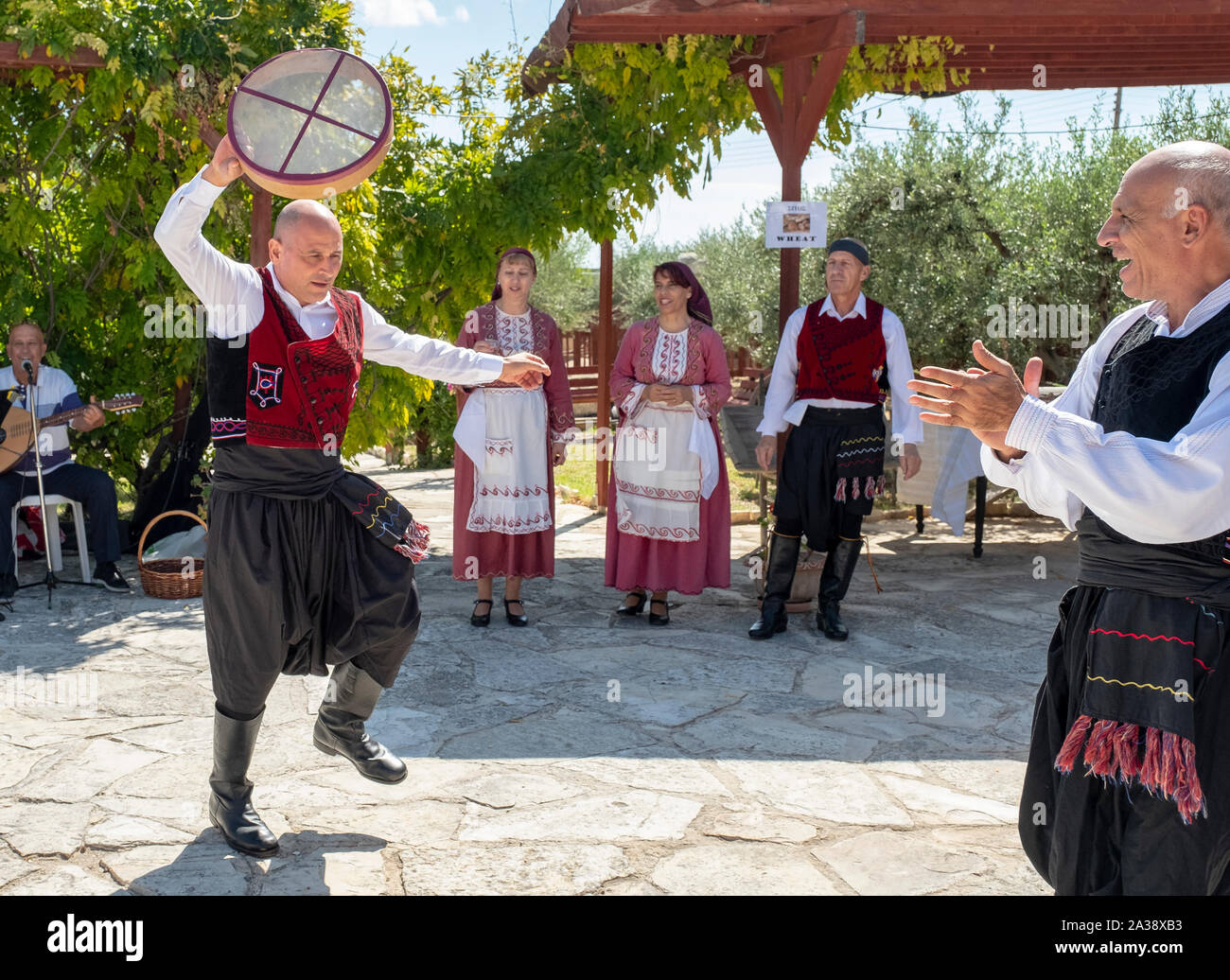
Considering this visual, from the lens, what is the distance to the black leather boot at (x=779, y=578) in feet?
20.9

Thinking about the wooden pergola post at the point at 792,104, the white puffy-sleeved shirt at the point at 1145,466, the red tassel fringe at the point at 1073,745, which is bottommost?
the red tassel fringe at the point at 1073,745

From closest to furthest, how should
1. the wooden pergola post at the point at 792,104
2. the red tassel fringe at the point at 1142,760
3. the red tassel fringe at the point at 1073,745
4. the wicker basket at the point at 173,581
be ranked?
the red tassel fringe at the point at 1142,760 → the red tassel fringe at the point at 1073,745 → the wooden pergola post at the point at 792,104 → the wicker basket at the point at 173,581

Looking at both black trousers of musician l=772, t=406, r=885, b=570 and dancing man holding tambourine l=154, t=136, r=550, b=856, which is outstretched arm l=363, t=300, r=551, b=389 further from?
black trousers of musician l=772, t=406, r=885, b=570

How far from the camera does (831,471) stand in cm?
616

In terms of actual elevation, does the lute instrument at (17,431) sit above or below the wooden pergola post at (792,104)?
below

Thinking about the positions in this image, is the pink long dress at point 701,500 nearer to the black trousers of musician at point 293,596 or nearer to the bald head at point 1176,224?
the black trousers of musician at point 293,596

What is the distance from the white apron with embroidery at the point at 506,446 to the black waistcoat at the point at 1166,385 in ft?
13.5

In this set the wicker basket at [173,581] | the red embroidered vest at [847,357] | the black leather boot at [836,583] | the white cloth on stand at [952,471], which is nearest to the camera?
the red embroidered vest at [847,357]

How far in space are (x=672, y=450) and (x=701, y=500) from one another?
33 centimetres

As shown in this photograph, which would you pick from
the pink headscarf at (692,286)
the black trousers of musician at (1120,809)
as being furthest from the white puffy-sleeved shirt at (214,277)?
the pink headscarf at (692,286)

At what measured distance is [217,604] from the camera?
11.6 feet

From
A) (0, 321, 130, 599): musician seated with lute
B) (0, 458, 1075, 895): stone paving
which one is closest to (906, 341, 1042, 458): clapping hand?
(0, 458, 1075, 895): stone paving

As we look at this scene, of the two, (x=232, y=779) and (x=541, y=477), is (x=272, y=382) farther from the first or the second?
(x=541, y=477)

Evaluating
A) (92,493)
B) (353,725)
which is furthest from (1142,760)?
(92,493)
